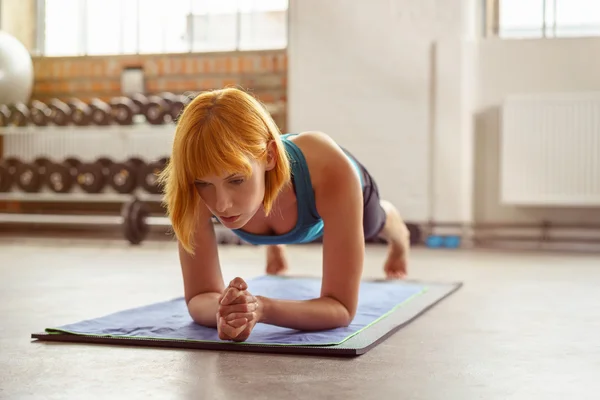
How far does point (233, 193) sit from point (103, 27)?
15.8ft

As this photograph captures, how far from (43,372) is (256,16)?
4.40 meters

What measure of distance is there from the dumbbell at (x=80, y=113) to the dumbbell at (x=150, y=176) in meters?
0.60

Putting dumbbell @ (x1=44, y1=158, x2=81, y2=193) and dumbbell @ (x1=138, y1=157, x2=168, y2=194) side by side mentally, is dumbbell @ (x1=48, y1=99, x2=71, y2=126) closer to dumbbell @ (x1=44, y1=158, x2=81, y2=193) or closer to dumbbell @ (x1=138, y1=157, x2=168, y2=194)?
dumbbell @ (x1=44, y1=158, x2=81, y2=193)

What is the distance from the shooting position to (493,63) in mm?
4840

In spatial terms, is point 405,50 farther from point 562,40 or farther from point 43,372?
point 43,372

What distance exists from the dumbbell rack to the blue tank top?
3034 mm

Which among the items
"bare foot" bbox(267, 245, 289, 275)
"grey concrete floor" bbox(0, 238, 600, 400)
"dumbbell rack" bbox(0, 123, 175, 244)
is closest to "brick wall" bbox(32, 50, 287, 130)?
"dumbbell rack" bbox(0, 123, 175, 244)

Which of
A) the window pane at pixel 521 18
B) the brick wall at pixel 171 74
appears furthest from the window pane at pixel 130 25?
the window pane at pixel 521 18

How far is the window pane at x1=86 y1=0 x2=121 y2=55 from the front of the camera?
227 inches

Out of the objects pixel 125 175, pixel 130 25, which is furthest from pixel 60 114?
pixel 130 25

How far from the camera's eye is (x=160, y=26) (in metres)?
5.67

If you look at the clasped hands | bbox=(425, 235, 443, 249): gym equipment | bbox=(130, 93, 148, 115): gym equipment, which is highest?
bbox=(130, 93, 148, 115): gym equipment

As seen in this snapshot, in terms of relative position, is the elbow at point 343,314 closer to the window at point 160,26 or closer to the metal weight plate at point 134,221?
the metal weight plate at point 134,221

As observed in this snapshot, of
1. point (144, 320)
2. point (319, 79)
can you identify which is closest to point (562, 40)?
→ point (319, 79)
